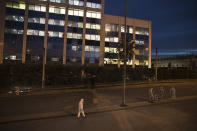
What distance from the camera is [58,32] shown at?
47531 millimetres

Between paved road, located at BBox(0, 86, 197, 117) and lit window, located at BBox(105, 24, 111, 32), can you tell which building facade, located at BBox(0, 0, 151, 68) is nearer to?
lit window, located at BBox(105, 24, 111, 32)

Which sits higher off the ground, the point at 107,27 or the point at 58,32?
the point at 107,27

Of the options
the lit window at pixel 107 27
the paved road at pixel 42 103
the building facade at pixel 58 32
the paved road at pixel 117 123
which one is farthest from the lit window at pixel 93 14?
the paved road at pixel 117 123

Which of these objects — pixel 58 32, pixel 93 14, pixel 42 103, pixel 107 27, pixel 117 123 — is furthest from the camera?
pixel 107 27

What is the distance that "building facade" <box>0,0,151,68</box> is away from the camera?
1699 inches

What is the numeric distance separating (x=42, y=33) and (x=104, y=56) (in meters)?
22.7

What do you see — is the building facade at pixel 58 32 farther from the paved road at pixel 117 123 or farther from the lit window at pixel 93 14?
the paved road at pixel 117 123

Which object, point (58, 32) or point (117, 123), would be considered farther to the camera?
point (58, 32)

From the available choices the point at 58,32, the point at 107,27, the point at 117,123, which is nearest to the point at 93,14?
the point at 107,27

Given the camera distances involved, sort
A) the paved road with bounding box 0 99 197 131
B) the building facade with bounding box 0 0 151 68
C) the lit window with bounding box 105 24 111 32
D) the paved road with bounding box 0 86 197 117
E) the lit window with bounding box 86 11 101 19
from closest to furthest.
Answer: the paved road with bounding box 0 99 197 131
the paved road with bounding box 0 86 197 117
the building facade with bounding box 0 0 151 68
the lit window with bounding box 86 11 101 19
the lit window with bounding box 105 24 111 32

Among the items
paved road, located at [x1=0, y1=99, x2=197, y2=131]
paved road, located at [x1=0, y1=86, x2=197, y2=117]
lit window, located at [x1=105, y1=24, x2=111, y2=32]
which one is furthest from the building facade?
paved road, located at [x1=0, y1=99, x2=197, y2=131]

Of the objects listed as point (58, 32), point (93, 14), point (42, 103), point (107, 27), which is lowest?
point (42, 103)

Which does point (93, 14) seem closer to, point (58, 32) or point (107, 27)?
point (107, 27)

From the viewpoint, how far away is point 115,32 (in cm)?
5662
